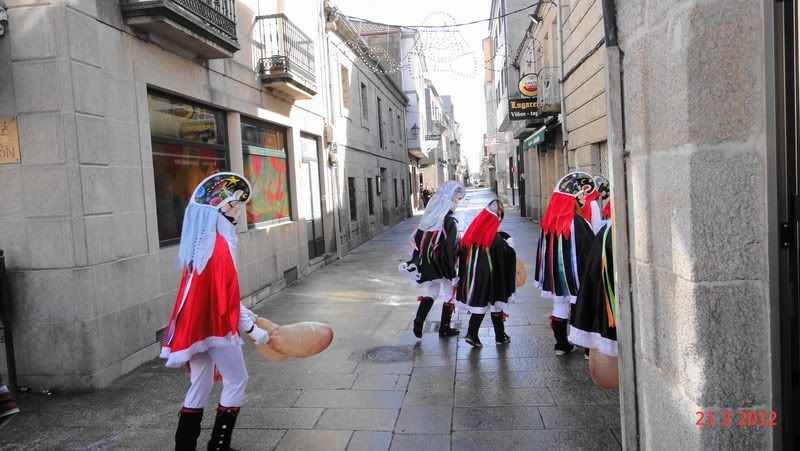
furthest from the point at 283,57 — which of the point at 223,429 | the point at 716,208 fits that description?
the point at 716,208

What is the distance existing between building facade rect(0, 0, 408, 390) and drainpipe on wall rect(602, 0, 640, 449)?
456 centimetres

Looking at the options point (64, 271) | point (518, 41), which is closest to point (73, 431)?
point (64, 271)

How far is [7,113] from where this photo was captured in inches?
212

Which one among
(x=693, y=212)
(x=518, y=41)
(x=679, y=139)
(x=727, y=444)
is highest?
(x=518, y=41)

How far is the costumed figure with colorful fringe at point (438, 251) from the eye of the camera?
659 centimetres

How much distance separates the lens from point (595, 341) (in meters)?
4.00

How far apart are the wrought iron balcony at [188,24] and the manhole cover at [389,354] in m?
4.16

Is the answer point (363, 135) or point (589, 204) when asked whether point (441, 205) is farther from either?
point (363, 135)

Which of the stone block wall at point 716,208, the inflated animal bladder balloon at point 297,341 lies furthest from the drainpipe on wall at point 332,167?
the stone block wall at point 716,208

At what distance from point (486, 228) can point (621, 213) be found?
10.3ft

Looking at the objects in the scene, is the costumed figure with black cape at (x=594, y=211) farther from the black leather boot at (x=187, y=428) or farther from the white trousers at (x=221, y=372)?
the black leather boot at (x=187, y=428)

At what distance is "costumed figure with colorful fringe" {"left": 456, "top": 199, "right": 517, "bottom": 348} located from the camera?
618 cm

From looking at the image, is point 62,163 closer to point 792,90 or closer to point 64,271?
point 64,271

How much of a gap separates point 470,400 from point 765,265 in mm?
2981
